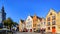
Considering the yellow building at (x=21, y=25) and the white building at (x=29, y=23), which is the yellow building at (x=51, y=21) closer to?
the white building at (x=29, y=23)

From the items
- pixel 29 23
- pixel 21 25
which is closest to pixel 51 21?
pixel 29 23

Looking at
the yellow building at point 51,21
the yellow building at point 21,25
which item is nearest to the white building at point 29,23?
the yellow building at point 21,25

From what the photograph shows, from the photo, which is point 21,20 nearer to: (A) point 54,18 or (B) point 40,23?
(B) point 40,23

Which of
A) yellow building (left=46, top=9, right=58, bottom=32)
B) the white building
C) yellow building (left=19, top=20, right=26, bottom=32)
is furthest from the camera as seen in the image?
yellow building (left=19, top=20, right=26, bottom=32)

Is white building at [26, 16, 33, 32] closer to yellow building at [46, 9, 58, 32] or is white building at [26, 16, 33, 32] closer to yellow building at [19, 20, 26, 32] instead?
yellow building at [19, 20, 26, 32]

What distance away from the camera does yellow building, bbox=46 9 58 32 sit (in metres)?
62.8

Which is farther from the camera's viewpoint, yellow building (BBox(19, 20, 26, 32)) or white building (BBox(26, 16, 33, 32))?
yellow building (BBox(19, 20, 26, 32))

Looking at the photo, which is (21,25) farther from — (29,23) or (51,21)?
(51,21)

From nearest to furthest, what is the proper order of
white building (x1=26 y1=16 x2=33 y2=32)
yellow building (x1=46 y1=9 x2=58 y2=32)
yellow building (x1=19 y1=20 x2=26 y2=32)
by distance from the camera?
yellow building (x1=46 y1=9 x2=58 y2=32) < white building (x1=26 y1=16 x2=33 y2=32) < yellow building (x1=19 y1=20 x2=26 y2=32)

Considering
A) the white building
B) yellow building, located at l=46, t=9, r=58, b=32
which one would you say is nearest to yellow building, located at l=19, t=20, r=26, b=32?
the white building

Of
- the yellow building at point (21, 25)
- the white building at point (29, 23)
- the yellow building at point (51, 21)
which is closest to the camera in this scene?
the yellow building at point (51, 21)

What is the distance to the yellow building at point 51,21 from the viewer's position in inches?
2472

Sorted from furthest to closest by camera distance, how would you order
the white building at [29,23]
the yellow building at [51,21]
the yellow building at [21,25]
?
1. the yellow building at [21,25]
2. the white building at [29,23]
3. the yellow building at [51,21]

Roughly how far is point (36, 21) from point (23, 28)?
1367 cm
